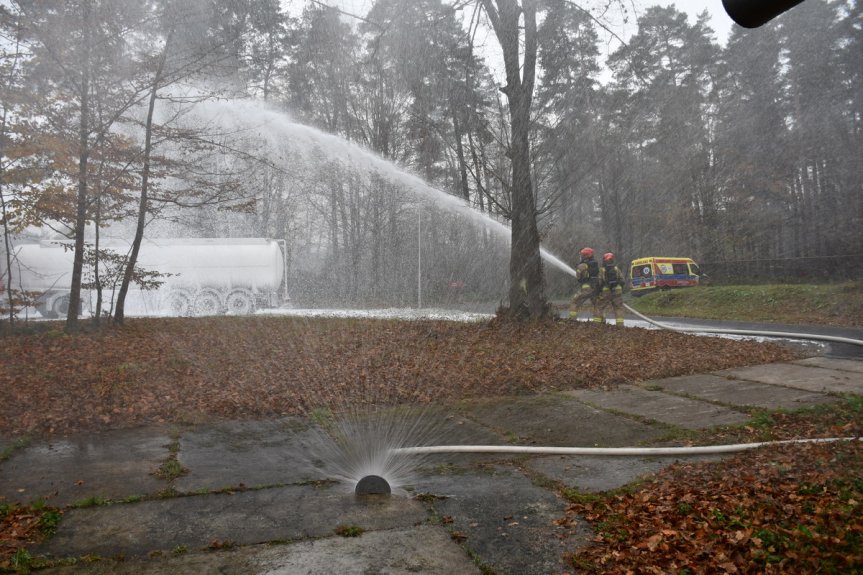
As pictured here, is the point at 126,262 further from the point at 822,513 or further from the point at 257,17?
the point at 822,513

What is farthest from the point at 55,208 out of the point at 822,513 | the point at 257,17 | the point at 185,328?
the point at 822,513

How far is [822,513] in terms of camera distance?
2.88m

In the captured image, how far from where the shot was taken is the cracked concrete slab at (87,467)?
4422 mm

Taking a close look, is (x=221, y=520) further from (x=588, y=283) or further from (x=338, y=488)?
(x=588, y=283)

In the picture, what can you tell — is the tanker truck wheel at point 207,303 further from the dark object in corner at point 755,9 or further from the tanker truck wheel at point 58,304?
the dark object in corner at point 755,9

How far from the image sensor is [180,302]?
21.7 meters

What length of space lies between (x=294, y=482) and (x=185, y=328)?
900 centimetres

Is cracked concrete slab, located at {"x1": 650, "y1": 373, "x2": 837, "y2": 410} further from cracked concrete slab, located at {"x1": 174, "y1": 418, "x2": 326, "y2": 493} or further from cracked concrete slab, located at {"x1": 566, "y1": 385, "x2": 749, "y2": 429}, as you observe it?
cracked concrete slab, located at {"x1": 174, "y1": 418, "x2": 326, "y2": 493}

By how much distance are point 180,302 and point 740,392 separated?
19.3 metres

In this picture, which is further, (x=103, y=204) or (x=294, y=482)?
(x=103, y=204)

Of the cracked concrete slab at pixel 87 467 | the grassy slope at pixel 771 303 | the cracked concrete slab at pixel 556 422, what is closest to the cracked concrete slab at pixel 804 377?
the cracked concrete slab at pixel 556 422

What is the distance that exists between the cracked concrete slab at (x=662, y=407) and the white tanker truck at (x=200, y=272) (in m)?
16.6

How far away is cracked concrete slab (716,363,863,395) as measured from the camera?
6.92 m

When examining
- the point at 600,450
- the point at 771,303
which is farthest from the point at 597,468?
the point at 771,303
